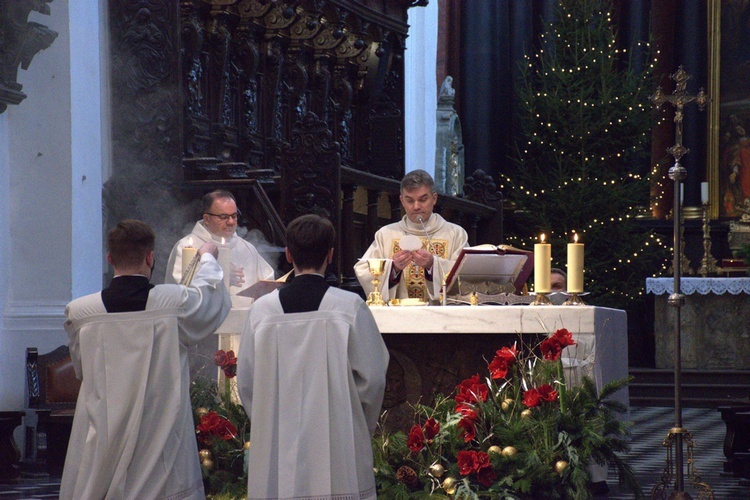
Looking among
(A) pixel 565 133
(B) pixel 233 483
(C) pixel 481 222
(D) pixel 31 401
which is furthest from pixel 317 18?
(B) pixel 233 483

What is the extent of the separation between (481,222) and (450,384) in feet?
28.3

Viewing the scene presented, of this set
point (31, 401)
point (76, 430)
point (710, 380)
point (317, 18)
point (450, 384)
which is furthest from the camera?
point (710, 380)

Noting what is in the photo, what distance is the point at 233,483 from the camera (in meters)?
4.96

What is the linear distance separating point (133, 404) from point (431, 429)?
1.31 m

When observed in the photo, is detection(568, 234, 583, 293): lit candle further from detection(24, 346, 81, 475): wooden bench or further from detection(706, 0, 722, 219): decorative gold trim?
detection(706, 0, 722, 219): decorative gold trim

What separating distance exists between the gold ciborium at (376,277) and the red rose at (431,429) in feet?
3.01

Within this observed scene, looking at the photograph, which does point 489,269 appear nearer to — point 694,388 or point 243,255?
point 243,255

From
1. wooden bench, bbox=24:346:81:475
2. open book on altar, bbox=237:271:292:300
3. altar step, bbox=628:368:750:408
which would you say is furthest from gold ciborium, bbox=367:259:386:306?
altar step, bbox=628:368:750:408

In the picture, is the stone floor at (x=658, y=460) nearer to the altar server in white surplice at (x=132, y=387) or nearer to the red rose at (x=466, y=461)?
the red rose at (x=466, y=461)

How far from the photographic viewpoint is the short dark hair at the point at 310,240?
387 cm

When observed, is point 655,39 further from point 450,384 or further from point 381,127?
point 450,384

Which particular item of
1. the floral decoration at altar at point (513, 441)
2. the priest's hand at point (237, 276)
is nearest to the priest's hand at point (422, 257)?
the floral decoration at altar at point (513, 441)

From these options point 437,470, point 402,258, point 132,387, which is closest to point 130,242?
point 132,387

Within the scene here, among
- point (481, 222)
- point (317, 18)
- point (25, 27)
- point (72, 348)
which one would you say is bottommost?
point (72, 348)
